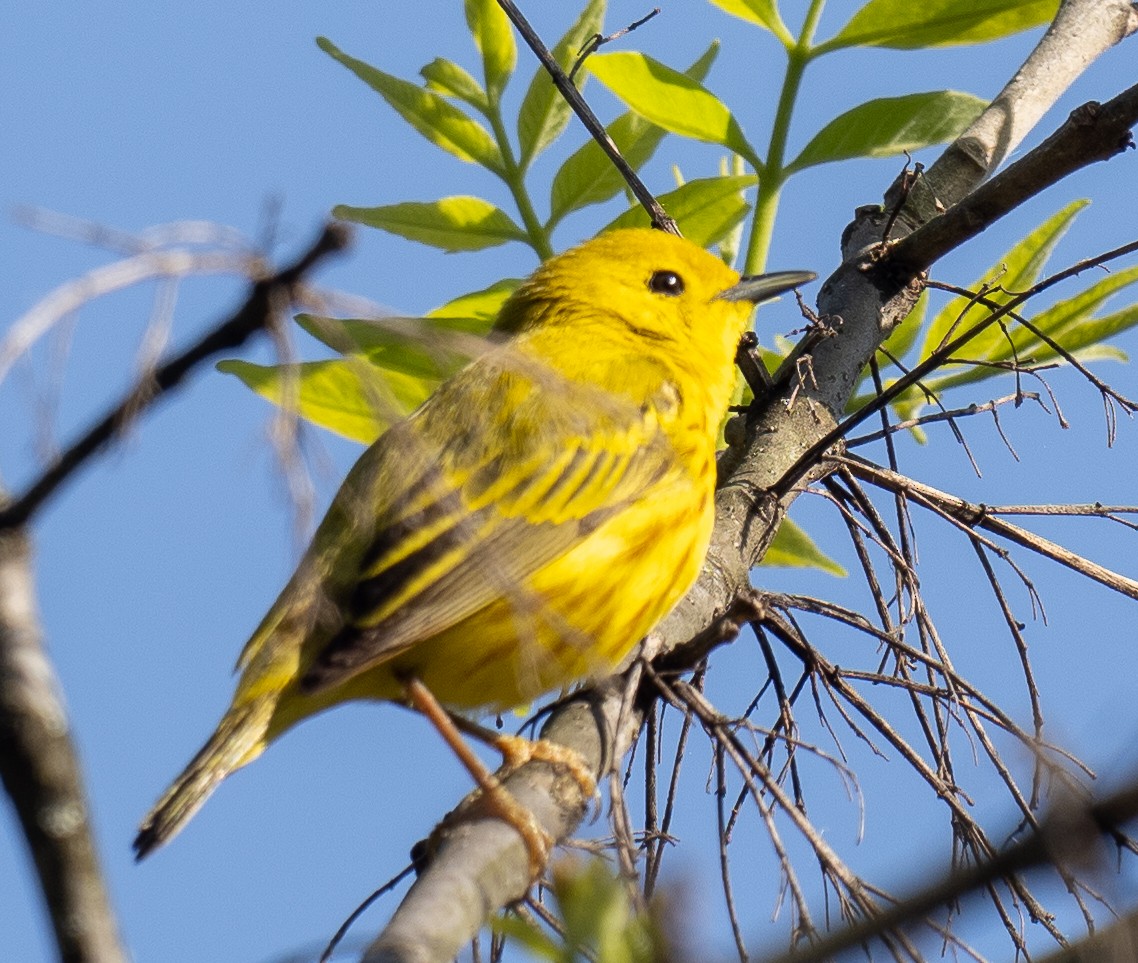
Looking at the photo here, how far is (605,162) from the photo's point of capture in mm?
4273

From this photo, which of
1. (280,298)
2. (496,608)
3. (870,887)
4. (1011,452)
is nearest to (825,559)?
(1011,452)

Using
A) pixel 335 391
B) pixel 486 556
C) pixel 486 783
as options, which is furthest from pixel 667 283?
pixel 486 783

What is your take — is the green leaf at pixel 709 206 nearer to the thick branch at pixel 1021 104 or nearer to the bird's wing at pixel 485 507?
the bird's wing at pixel 485 507

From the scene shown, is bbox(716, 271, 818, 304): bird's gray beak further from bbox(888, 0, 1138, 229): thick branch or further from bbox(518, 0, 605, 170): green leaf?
bbox(518, 0, 605, 170): green leaf

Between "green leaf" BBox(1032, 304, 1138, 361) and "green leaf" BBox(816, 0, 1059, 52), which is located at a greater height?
"green leaf" BBox(816, 0, 1059, 52)

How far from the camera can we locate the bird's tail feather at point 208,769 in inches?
137

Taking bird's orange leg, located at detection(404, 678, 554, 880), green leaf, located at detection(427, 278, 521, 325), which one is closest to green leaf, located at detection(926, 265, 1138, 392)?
green leaf, located at detection(427, 278, 521, 325)

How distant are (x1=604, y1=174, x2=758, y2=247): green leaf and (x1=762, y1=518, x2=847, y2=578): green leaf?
2.77 feet

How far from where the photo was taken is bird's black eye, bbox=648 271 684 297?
206 inches

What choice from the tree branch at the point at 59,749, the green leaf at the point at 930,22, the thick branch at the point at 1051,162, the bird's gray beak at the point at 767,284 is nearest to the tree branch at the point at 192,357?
the tree branch at the point at 59,749

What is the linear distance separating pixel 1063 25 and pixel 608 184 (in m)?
1.59

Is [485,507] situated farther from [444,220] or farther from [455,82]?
[455,82]

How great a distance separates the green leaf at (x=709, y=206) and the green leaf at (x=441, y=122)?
50 centimetres

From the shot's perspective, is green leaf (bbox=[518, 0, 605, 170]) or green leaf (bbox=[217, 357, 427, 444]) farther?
green leaf (bbox=[518, 0, 605, 170])
